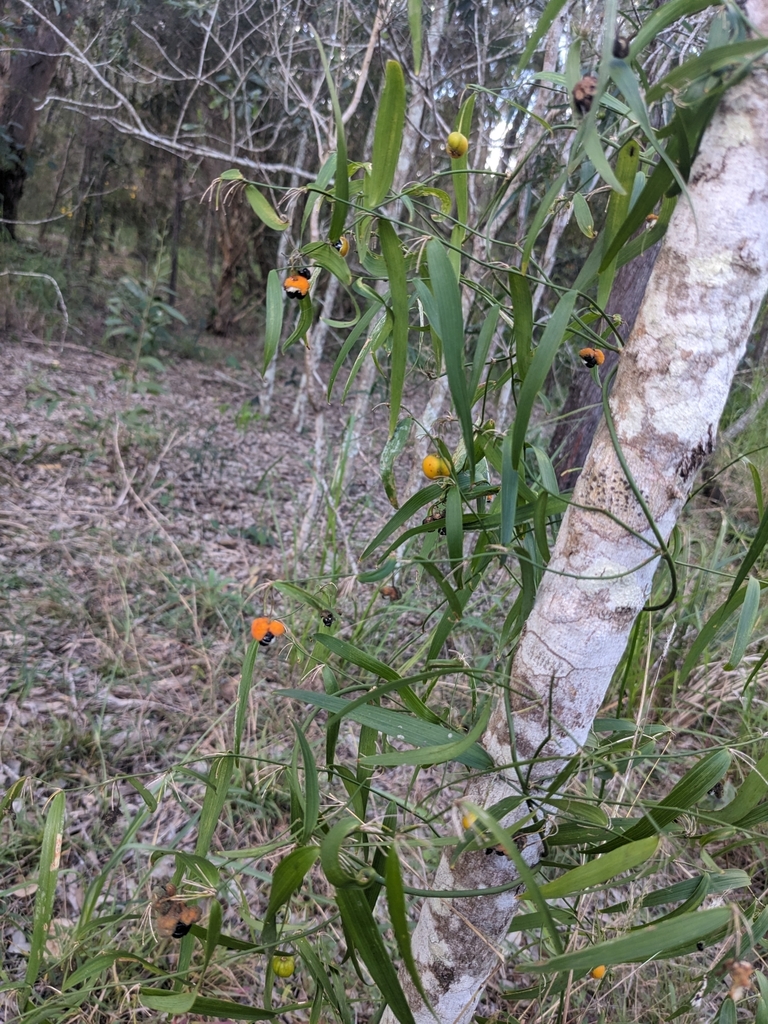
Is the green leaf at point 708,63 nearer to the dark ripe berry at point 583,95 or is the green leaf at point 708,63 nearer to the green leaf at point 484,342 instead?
the dark ripe berry at point 583,95

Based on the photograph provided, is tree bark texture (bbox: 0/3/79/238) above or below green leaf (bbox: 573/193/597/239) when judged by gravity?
above

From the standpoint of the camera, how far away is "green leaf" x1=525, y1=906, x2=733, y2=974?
0.42m

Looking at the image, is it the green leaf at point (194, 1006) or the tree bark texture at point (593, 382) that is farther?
the tree bark texture at point (593, 382)

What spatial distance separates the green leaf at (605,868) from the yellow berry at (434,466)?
39cm

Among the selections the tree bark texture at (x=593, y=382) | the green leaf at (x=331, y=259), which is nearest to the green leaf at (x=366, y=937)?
the green leaf at (x=331, y=259)

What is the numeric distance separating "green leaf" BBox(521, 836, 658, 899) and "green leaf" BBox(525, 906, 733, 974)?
0.04 m

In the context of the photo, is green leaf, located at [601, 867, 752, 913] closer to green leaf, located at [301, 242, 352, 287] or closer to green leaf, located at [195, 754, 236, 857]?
green leaf, located at [195, 754, 236, 857]

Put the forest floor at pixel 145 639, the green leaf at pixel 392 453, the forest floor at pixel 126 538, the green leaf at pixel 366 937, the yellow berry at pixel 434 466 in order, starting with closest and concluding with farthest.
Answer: the green leaf at pixel 366 937, the yellow berry at pixel 434 466, the green leaf at pixel 392 453, the forest floor at pixel 145 639, the forest floor at pixel 126 538

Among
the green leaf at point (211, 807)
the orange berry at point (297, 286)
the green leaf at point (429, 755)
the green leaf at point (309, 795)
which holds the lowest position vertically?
the green leaf at point (211, 807)

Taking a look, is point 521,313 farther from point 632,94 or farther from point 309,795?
point 309,795

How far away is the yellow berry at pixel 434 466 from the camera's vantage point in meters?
0.70

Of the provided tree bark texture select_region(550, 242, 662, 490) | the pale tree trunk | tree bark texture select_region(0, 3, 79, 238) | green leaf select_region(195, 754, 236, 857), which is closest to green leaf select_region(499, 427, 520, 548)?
the pale tree trunk

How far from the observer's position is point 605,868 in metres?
0.47

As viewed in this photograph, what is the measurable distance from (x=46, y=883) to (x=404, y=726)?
403 millimetres
